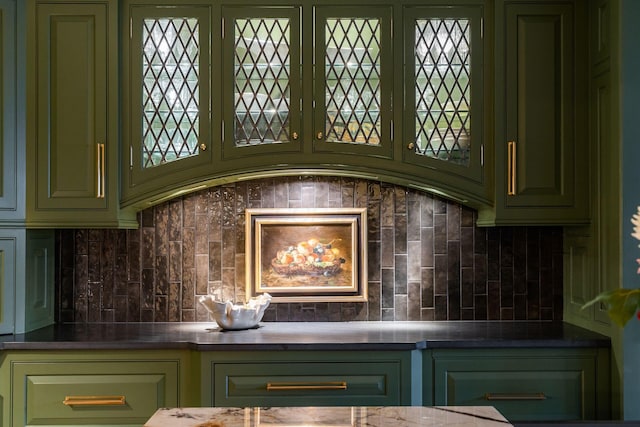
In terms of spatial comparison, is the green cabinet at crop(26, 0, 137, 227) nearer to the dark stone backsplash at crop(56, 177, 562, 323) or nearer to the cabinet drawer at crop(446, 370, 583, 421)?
the dark stone backsplash at crop(56, 177, 562, 323)

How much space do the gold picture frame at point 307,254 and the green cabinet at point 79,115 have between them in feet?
2.30

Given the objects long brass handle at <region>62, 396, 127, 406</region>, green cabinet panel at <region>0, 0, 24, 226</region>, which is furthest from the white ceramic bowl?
green cabinet panel at <region>0, 0, 24, 226</region>

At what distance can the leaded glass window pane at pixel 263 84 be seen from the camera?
3074 millimetres

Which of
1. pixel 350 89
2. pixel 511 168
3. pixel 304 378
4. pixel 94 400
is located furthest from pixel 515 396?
pixel 94 400

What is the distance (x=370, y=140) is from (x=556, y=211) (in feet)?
2.82

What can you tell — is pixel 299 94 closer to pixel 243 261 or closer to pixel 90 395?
pixel 243 261

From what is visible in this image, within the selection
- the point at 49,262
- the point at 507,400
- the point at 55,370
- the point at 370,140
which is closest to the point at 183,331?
the point at 55,370

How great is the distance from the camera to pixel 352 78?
308 centimetres

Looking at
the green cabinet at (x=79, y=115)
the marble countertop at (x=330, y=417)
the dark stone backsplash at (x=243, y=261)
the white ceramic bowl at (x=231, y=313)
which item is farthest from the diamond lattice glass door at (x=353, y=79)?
the marble countertop at (x=330, y=417)

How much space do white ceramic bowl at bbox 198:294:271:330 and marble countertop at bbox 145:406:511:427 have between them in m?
1.40

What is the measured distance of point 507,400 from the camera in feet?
9.24

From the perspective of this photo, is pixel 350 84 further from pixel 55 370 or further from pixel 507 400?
pixel 55 370

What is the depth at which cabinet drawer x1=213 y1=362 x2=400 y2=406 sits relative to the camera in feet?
9.03

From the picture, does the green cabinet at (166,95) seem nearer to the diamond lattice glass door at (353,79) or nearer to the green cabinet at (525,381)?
the diamond lattice glass door at (353,79)
